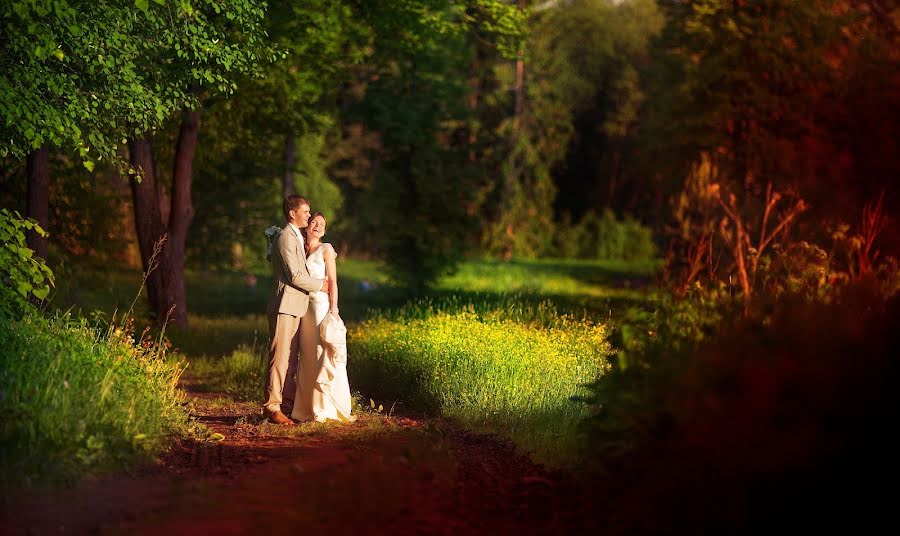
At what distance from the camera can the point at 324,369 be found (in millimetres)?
12234

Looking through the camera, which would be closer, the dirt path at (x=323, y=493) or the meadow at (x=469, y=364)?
the dirt path at (x=323, y=493)

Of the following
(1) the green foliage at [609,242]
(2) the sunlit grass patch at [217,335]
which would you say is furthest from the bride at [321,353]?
(1) the green foliage at [609,242]

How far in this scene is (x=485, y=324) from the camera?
52.6 ft

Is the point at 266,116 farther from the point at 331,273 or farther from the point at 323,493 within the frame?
the point at 323,493

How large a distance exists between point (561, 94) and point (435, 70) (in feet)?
84.5

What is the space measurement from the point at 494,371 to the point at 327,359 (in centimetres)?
211

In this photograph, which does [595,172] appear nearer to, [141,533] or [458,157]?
[458,157]

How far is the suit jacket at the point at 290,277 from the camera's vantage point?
11953mm

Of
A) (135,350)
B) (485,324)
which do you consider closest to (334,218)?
(485,324)

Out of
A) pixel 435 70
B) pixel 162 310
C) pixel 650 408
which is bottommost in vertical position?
pixel 162 310

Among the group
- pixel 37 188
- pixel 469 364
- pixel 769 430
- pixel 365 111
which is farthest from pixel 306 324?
pixel 365 111

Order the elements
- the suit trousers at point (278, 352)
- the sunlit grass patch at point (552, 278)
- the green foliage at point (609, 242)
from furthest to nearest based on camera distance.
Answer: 1. the green foliage at point (609, 242)
2. the sunlit grass patch at point (552, 278)
3. the suit trousers at point (278, 352)

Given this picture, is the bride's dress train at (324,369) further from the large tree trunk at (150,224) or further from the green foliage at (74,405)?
the large tree trunk at (150,224)

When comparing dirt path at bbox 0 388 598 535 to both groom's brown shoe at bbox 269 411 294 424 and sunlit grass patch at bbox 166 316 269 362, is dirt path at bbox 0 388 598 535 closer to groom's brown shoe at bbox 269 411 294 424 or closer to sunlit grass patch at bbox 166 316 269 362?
groom's brown shoe at bbox 269 411 294 424
